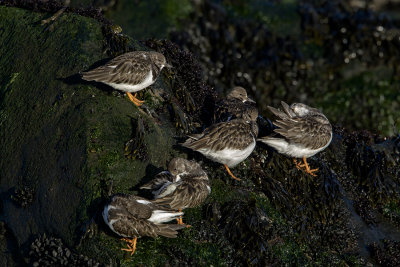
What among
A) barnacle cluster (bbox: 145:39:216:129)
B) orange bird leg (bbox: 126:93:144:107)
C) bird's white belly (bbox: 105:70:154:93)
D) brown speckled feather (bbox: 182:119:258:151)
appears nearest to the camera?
brown speckled feather (bbox: 182:119:258:151)

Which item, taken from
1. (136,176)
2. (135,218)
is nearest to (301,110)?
(136,176)

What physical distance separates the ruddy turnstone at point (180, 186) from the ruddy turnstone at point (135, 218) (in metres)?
0.25

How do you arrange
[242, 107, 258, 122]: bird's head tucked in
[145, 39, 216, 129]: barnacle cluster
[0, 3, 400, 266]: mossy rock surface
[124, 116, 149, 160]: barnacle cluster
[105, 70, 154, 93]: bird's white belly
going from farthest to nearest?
[145, 39, 216, 129]: barnacle cluster, [242, 107, 258, 122]: bird's head tucked in, [105, 70, 154, 93]: bird's white belly, [124, 116, 149, 160]: barnacle cluster, [0, 3, 400, 266]: mossy rock surface

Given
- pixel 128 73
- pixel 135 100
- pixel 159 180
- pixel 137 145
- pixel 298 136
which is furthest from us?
pixel 298 136

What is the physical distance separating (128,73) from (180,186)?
2590 millimetres

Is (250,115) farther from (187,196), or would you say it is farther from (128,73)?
(187,196)

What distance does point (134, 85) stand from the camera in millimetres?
9289

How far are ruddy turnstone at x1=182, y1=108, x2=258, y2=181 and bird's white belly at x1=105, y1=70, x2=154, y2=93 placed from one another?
1460 mm

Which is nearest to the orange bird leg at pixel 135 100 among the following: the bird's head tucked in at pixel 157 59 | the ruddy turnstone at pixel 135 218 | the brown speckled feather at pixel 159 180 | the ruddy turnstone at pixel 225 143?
the bird's head tucked in at pixel 157 59

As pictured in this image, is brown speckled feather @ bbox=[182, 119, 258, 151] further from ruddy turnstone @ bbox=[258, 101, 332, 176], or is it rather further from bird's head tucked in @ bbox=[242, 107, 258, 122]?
ruddy turnstone @ bbox=[258, 101, 332, 176]

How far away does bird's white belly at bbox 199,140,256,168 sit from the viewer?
900 centimetres

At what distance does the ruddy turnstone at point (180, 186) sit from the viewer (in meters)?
7.90

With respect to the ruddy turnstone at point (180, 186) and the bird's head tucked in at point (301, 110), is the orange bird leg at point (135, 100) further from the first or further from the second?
the bird's head tucked in at point (301, 110)

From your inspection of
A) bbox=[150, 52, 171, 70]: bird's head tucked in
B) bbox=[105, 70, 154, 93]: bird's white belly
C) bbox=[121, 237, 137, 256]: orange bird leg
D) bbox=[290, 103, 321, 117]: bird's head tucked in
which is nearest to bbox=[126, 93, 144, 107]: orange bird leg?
bbox=[105, 70, 154, 93]: bird's white belly
